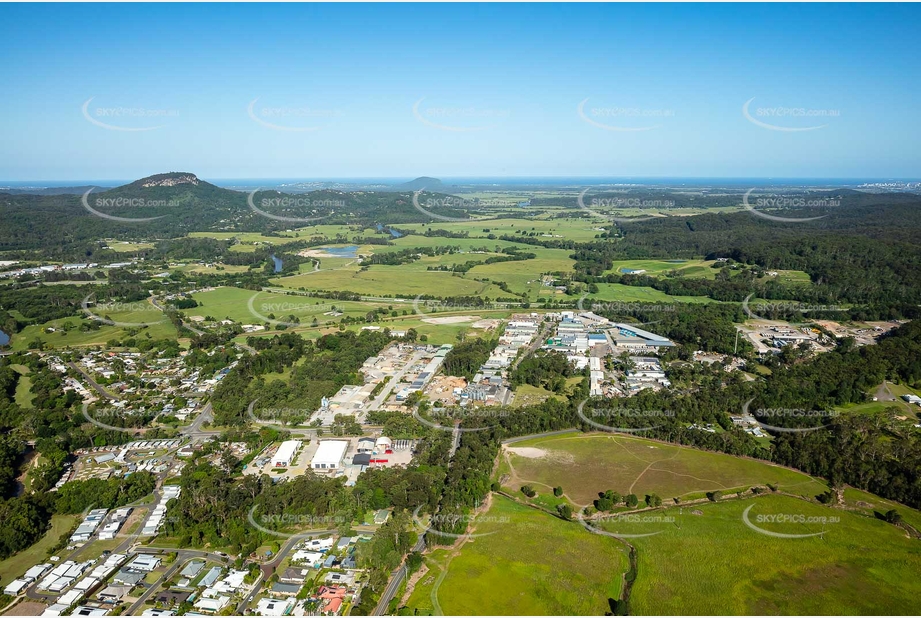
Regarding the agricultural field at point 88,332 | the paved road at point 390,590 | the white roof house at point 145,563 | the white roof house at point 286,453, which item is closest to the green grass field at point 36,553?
the white roof house at point 145,563

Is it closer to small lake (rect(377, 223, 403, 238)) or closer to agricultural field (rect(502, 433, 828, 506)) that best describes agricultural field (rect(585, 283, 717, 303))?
agricultural field (rect(502, 433, 828, 506))

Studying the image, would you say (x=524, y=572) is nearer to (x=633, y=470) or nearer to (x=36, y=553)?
(x=633, y=470)

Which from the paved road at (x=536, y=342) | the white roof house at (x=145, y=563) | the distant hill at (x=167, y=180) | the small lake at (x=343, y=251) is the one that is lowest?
the white roof house at (x=145, y=563)

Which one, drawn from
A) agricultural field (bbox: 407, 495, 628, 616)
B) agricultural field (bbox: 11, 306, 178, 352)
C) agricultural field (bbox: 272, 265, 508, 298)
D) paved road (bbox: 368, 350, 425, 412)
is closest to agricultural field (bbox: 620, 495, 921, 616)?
agricultural field (bbox: 407, 495, 628, 616)

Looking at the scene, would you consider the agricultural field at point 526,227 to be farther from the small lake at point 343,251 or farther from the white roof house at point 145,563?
the white roof house at point 145,563

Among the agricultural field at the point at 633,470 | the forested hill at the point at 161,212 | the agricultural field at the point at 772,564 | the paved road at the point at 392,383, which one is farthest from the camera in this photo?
the forested hill at the point at 161,212

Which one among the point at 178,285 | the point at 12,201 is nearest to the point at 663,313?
the point at 178,285

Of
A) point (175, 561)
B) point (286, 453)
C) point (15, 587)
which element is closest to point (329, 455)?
point (286, 453)
